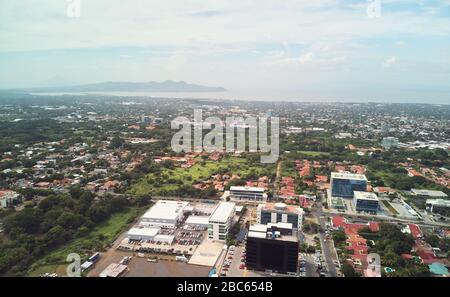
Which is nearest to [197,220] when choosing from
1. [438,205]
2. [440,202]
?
[438,205]

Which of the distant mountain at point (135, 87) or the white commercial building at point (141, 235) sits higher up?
the distant mountain at point (135, 87)

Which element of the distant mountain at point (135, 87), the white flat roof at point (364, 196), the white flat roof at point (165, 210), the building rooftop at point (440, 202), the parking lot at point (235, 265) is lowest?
the parking lot at point (235, 265)

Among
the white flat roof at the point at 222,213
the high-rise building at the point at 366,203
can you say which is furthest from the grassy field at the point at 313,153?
the white flat roof at the point at 222,213

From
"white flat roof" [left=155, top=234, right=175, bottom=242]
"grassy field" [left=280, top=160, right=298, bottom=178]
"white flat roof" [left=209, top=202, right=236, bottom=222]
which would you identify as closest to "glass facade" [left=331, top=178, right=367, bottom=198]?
"grassy field" [left=280, top=160, right=298, bottom=178]

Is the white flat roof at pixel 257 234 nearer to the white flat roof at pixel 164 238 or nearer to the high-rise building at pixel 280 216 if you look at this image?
the high-rise building at pixel 280 216

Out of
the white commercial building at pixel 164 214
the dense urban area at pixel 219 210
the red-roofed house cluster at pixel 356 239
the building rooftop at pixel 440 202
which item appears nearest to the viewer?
the dense urban area at pixel 219 210

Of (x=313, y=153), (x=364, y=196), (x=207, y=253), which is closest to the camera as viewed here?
(x=207, y=253)

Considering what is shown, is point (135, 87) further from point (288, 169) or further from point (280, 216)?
point (280, 216)
